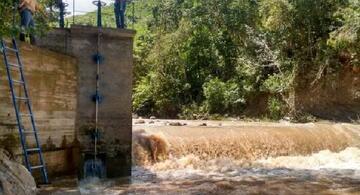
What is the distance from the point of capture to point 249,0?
28.9 meters

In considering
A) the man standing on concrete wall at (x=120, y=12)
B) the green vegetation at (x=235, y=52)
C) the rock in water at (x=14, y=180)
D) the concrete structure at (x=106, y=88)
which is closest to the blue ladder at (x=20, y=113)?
the rock in water at (x=14, y=180)

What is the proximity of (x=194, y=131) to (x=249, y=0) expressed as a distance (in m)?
14.7

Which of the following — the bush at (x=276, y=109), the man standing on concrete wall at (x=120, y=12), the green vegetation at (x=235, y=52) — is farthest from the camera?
the bush at (x=276, y=109)

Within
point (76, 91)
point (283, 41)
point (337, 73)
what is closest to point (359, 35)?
point (337, 73)

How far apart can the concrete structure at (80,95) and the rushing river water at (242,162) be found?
2.33 ft

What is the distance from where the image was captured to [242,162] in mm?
14703

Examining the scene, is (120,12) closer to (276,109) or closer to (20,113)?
(20,113)

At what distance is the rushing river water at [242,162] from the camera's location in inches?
432

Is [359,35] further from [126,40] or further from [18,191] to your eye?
[18,191]

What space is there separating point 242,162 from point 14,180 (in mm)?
8931

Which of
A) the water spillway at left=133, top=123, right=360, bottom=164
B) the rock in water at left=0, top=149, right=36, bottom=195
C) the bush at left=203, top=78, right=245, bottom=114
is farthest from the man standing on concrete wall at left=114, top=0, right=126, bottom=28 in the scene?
the bush at left=203, top=78, right=245, bottom=114

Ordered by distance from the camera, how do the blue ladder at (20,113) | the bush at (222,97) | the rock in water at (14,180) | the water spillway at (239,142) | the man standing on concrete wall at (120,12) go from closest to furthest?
the rock in water at (14,180) → the blue ladder at (20,113) → the man standing on concrete wall at (120,12) → the water spillway at (239,142) → the bush at (222,97)

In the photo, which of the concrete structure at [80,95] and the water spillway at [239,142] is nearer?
the concrete structure at [80,95]

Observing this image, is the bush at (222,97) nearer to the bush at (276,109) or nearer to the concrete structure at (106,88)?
the bush at (276,109)
